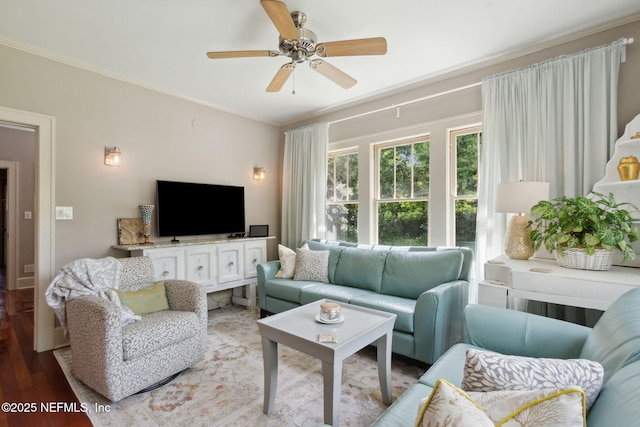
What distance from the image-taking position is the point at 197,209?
3.77 metres

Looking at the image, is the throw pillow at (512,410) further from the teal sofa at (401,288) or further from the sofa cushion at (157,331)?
the sofa cushion at (157,331)

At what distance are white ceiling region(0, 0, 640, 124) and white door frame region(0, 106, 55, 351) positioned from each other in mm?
696

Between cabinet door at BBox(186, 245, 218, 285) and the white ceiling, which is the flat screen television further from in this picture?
the white ceiling

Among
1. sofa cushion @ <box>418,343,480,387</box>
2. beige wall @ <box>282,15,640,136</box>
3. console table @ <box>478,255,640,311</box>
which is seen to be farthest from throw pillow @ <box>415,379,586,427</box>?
beige wall @ <box>282,15,640,136</box>

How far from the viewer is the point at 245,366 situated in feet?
8.09

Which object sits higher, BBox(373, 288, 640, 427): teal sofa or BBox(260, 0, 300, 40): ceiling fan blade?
BBox(260, 0, 300, 40): ceiling fan blade

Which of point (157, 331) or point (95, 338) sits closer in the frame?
point (95, 338)

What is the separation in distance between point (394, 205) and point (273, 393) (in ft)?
8.34

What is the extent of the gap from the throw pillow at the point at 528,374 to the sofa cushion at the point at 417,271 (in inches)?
70.5

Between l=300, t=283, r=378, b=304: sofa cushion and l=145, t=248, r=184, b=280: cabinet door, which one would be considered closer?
l=300, t=283, r=378, b=304: sofa cushion

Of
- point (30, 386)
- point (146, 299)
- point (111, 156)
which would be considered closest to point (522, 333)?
point (146, 299)

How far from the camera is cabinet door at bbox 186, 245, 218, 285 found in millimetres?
3393

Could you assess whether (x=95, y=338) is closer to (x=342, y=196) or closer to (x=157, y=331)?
(x=157, y=331)

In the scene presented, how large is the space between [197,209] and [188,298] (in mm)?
1538
